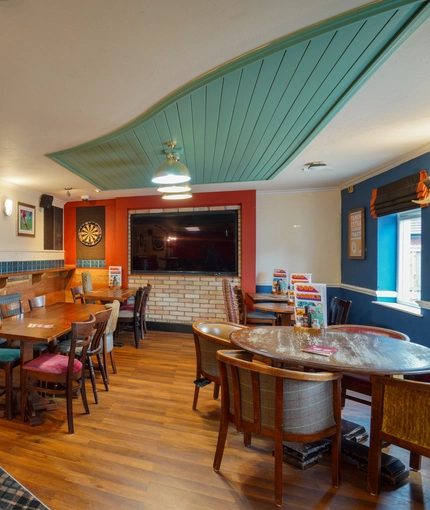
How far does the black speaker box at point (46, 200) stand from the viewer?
193 inches

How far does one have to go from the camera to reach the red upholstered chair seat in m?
2.16

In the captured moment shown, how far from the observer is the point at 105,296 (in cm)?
406

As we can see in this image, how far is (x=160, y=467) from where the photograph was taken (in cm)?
176

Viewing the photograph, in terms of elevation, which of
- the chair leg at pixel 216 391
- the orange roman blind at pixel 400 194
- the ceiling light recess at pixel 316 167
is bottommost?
the chair leg at pixel 216 391

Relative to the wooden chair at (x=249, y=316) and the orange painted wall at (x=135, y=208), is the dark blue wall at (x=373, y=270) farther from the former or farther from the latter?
the orange painted wall at (x=135, y=208)

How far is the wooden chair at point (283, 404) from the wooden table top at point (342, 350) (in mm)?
141

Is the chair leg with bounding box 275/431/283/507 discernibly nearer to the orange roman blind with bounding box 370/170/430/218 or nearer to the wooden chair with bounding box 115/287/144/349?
the orange roman blind with bounding box 370/170/430/218

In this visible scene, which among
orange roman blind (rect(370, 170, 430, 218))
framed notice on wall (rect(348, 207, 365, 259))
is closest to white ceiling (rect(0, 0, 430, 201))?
orange roman blind (rect(370, 170, 430, 218))

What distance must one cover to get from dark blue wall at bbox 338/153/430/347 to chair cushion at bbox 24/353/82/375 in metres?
3.36

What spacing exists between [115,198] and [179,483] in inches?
189

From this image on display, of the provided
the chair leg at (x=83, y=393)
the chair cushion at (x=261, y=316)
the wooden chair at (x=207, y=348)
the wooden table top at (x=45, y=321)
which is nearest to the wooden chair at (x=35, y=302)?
the wooden table top at (x=45, y=321)

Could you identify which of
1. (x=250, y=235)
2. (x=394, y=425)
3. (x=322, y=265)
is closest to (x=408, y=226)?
(x=322, y=265)

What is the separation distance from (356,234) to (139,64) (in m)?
3.72

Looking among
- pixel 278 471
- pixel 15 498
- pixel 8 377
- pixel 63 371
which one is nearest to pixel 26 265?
pixel 8 377
